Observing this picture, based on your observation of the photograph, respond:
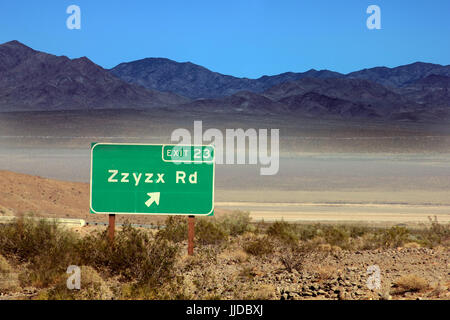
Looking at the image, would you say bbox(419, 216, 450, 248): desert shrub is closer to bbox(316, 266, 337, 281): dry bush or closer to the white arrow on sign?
bbox(316, 266, 337, 281): dry bush

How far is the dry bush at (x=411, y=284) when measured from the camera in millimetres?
9320

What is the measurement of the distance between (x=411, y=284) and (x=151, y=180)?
17.4 feet

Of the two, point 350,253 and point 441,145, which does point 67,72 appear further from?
point 350,253

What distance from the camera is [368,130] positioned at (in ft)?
313

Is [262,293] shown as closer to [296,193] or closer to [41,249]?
[41,249]

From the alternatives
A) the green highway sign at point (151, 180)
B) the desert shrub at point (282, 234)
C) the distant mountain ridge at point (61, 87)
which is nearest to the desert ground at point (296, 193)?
the desert shrub at point (282, 234)

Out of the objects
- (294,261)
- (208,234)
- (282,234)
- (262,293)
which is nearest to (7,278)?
(262,293)

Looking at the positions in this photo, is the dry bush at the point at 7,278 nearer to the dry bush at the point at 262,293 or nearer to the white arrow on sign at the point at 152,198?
the white arrow on sign at the point at 152,198

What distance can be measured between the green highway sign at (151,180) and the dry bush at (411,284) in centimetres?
428

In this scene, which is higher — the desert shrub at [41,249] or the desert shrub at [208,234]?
the desert shrub at [41,249]

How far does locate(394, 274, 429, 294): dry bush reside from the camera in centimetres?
932

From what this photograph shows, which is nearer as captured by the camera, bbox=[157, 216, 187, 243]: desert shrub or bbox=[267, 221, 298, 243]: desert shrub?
bbox=[157, 216, 187, 243]: desert shrub

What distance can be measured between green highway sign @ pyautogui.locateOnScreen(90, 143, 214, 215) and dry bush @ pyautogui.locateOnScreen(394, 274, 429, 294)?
4278 mm

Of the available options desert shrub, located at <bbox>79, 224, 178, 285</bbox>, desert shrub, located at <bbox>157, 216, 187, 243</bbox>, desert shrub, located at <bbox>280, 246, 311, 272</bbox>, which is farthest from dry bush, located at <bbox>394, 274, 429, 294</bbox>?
desert shrub, located at <bbox>157, 216, 187, 243</bbox>
